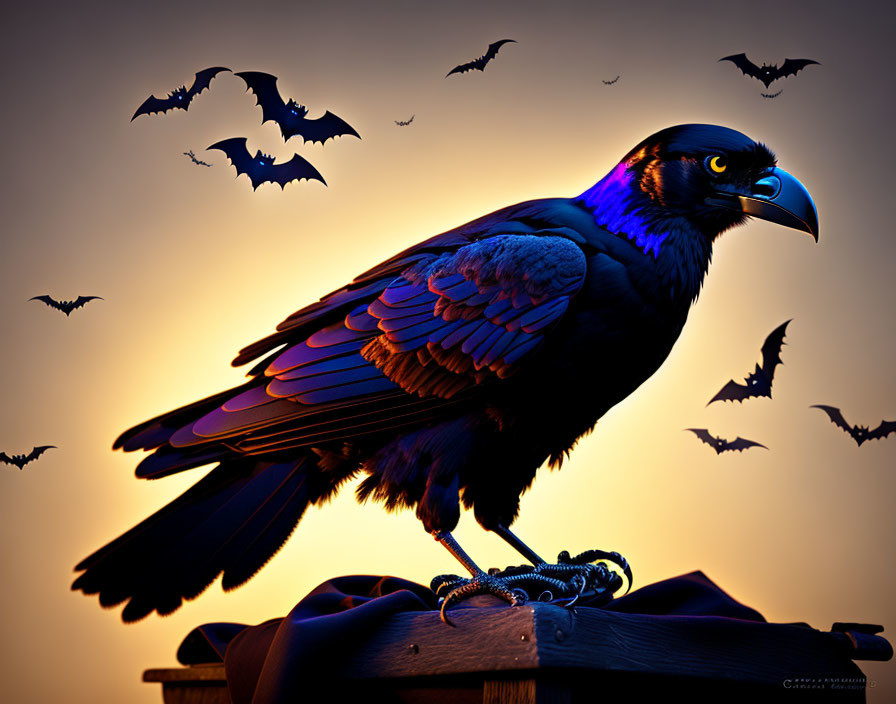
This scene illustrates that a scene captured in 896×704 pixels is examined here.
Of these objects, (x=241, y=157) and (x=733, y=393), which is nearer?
(x=733, y=393)

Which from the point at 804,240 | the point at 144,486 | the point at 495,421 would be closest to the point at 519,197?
the point at 804,240

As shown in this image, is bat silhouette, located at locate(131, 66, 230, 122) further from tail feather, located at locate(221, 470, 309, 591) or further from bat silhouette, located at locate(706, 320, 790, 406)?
bat silhouette, located at locate(706, 320, 790, 406)

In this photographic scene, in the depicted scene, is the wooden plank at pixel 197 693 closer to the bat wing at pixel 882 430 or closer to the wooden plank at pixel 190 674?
the wooden plank at pixel 190 674

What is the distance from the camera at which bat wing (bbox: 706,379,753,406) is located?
224 cm

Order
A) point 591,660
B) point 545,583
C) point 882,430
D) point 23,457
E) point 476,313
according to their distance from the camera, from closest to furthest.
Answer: point 591,660
point 545,583
point 476,313
point 882,430
point 23,457

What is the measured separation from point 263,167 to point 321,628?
1.80 meters

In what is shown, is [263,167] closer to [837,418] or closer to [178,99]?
[178,99]

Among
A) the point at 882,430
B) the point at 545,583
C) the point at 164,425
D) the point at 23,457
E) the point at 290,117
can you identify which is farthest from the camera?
the point at 290,117

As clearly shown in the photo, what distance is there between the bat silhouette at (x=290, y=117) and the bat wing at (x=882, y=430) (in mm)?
1778

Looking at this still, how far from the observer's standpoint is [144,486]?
90.7 inches

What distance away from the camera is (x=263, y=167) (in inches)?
96.9

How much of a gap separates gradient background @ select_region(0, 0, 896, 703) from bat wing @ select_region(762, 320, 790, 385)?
3 cm

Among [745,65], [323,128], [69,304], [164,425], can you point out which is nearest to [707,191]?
[164,425]

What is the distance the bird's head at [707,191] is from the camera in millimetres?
1300
